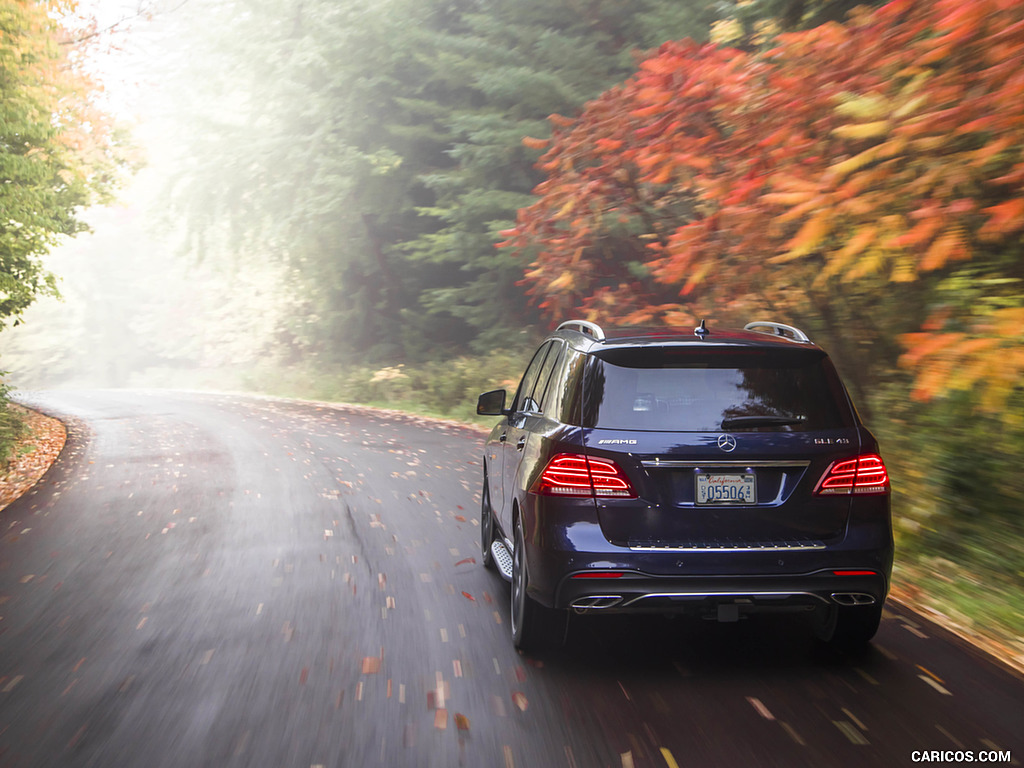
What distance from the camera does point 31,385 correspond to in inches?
2795

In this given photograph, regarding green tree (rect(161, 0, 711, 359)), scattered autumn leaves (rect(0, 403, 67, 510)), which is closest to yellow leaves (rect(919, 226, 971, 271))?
scattered autumn leaves (rect(0, 403, 67, 510))

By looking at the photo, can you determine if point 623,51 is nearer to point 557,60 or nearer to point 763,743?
point 557,60

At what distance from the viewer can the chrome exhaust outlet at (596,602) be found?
4.73 metres

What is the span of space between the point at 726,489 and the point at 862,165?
10.2 feet

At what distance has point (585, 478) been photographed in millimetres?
4828

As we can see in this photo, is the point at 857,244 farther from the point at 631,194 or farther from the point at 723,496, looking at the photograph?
the point at 631,194

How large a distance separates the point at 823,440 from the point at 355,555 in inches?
171

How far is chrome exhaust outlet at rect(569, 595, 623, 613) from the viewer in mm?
4734

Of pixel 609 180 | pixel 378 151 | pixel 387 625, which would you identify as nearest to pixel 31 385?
pixel 378 151

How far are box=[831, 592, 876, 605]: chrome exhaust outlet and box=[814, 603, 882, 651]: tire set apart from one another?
0.88 ft

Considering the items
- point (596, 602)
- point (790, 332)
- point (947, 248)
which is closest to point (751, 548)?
point (596, 602)

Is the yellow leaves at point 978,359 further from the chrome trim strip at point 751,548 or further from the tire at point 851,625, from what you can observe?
the chrome trim strip at point 751,548

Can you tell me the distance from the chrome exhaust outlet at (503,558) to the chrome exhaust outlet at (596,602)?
1176 mm

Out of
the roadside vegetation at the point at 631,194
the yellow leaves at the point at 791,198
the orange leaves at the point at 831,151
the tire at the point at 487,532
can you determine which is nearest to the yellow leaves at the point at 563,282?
the roadside vegetation at the point at 631,194
